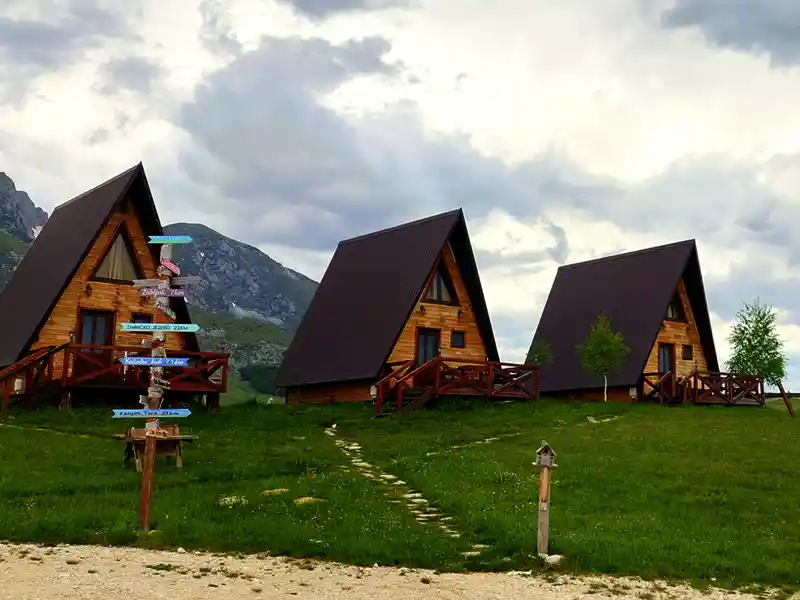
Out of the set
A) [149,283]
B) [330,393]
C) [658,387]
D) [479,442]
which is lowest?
[479,442]

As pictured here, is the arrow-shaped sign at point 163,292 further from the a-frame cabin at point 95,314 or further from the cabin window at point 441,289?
the cabin window at point 441,289

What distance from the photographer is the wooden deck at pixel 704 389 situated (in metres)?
40.0

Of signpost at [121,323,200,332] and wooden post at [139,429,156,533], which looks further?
signpost at [121,323,200,332]

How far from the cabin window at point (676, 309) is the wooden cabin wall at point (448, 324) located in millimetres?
10389

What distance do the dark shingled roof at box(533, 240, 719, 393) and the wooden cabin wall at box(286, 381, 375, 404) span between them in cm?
1201

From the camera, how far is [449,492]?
737 inches

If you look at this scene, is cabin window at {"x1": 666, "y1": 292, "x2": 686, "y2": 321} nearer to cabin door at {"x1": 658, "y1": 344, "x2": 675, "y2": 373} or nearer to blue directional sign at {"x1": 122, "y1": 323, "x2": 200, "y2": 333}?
cabin door at {"x1": 658, "y1": 344, "x2": 675, "y2": 373}

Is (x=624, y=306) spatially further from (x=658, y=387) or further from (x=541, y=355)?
(x=658, y=387)

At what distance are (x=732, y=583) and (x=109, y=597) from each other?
8.39m

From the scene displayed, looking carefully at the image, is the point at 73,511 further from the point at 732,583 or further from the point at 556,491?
the point at 732,583

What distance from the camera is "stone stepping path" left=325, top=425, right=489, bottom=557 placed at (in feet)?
52.8

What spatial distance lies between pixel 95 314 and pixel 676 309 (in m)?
26.7

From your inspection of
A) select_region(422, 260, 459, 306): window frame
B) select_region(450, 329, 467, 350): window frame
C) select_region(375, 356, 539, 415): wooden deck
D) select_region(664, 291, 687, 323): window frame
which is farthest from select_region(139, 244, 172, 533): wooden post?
select_region(664, 291, 687, 323): window frame

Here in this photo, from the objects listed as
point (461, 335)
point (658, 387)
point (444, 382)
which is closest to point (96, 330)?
point (444, 382)
